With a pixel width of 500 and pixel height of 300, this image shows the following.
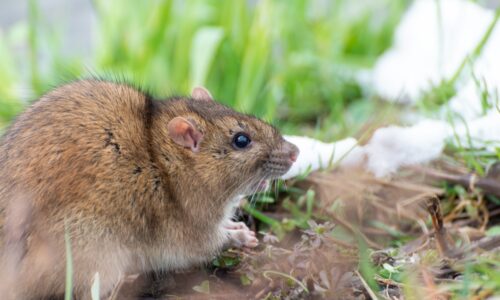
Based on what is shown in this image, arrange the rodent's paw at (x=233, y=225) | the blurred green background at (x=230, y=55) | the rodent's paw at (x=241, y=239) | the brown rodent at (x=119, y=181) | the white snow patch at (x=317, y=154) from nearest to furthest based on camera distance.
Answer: the brown rodent at (x=119, y=181) → the rodent's paw at (x=241, y=239) → the rodent's paw at (x=233, y=225) → the white snow patch at (x=317, y=154) → the blurred green background at (x=230, y=55)

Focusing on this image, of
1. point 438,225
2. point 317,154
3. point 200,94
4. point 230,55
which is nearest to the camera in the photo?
point 438,225

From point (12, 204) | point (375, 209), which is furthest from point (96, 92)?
point (375, 209)

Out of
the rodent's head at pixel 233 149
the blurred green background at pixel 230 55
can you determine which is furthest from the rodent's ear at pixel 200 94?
the blurred green background at pixel 230 55

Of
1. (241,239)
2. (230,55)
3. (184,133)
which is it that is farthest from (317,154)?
(230,55)

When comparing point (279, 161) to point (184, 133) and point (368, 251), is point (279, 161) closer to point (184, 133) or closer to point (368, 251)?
point (184, 133)

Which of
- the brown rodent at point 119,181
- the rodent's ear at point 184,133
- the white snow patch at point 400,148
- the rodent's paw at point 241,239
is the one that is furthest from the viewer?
the white snow patch at point 400,148

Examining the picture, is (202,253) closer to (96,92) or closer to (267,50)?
(96,92)

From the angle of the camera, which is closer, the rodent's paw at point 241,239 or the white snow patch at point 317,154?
the rodent's paw at point 241,239

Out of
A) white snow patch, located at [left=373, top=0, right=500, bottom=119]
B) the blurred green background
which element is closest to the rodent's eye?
white snow patch, located at [left=373, top=0, right=500, bottom=119]

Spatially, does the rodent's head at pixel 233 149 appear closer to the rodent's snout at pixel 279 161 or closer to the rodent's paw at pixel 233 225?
the rodent's snout at pixel 279 161
